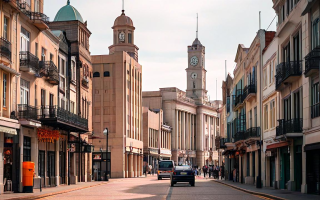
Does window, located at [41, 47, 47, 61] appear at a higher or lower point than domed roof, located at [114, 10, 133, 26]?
lower

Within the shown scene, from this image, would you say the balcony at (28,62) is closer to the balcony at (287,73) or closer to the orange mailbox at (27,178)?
the orange mailbox at (27,178)

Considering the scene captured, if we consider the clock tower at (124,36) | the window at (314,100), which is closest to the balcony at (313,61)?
the window at (314,100)

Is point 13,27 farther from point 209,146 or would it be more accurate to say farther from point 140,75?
point 209,146

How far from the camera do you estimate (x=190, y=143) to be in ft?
488

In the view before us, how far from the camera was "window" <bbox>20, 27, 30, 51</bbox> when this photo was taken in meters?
34.7

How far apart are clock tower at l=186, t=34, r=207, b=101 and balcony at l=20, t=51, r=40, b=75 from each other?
398ft

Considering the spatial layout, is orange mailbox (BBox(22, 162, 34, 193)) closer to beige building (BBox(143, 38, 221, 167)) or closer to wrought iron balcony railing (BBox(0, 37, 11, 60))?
wrought iron balcony railing (BBox(0, 37, 11, 60))

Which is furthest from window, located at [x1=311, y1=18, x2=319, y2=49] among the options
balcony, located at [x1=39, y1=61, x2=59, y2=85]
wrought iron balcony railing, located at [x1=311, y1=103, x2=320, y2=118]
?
balcony, located at [x1=39, y1=61, x2=59, y2=85]

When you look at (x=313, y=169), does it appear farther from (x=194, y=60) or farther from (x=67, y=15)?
(x=194, y=60)

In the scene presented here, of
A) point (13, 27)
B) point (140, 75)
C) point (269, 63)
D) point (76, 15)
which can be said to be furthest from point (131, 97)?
point (13, 27)

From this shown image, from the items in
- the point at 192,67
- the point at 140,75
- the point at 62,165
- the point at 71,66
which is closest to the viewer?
the point at 62,165

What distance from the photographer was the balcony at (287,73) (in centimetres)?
3148

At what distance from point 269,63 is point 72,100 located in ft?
55.7

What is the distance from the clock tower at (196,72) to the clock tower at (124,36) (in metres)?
55.1
